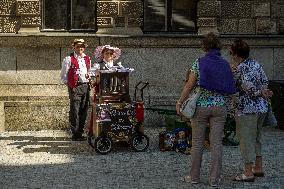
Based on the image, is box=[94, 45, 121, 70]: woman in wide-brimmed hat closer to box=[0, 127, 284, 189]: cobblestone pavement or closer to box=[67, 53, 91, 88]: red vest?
box=[67, 53, 91, 88]: red vest

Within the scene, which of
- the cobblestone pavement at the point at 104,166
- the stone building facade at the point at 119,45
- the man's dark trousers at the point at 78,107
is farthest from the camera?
the stone building facade at the point at 119,45

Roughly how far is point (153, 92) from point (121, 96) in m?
3.02

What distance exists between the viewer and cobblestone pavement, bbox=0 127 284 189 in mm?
7840

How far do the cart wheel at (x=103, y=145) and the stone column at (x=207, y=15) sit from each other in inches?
172

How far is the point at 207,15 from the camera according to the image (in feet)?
44.2

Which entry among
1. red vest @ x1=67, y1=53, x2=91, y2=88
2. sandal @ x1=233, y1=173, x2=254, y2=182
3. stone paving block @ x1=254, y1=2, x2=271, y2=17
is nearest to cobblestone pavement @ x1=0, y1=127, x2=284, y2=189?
sandal @ x1=233, y1=173, x2=254, y2=182

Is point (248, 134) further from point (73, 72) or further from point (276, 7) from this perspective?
point (276, 7)

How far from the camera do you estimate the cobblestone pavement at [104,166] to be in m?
7.84

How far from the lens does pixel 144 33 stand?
13516 millimetres

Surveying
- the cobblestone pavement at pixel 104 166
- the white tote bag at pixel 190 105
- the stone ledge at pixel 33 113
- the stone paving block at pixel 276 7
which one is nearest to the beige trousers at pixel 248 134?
the cobblestone pavement at pixel 104 166

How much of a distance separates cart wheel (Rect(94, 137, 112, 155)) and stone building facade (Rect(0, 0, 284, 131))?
10.4 feet

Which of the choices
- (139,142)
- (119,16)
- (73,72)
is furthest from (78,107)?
(119,16)

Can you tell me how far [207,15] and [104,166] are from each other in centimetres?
564

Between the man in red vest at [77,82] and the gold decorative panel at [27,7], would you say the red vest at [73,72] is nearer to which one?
the man in red vest at [77,82]
